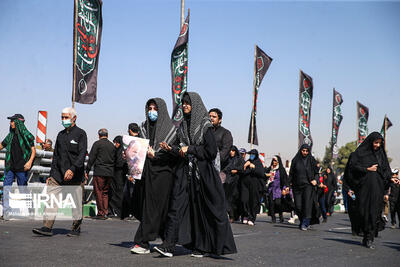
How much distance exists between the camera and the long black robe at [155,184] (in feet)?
22.0

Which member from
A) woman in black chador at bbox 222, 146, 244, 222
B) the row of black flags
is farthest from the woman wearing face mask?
the row of black flags

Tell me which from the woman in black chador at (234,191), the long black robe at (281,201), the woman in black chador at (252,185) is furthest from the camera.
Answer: the long black robe at (281,201)

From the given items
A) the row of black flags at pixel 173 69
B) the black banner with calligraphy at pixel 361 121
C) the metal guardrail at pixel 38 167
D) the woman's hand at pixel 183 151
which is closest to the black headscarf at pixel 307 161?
the row of black flags at pixel 173 69

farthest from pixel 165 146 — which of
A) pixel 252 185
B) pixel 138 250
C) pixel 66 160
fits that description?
pixel 252 185

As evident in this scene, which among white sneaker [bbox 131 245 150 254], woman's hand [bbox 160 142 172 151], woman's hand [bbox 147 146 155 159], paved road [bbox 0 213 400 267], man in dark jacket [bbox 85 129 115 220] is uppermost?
woman's hand [bbox 160 142 172 151]

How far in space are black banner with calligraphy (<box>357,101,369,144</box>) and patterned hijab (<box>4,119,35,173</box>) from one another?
25848mm

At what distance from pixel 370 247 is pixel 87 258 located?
5.04 m

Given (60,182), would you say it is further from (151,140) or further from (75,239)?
(151,140)

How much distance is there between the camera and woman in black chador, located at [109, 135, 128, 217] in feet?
44.1

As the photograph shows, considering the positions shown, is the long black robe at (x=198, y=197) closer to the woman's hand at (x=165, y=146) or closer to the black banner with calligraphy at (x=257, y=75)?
the woman's hand at (x=165, y=146)

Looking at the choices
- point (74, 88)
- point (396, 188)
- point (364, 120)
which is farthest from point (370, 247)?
point (364, 120)

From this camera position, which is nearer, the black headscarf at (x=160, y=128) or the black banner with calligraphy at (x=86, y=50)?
the black headscarf at (x=160, y=128)

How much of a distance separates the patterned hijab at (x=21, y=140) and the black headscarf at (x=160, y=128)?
4.35 meters

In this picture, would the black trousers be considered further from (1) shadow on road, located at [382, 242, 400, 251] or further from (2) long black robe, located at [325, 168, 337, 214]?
(2) long black robe, located at [325, 168, 337, 214]
